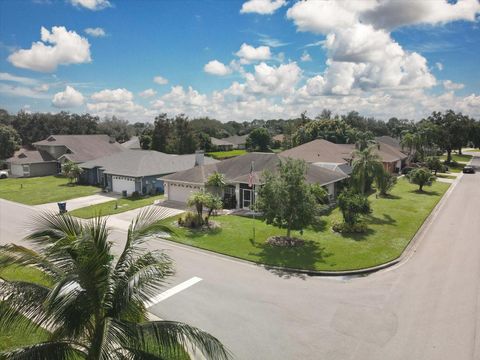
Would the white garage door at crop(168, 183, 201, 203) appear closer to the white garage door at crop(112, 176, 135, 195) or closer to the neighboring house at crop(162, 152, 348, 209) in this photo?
the neighboring house at crop(162, 152, 348, 209)

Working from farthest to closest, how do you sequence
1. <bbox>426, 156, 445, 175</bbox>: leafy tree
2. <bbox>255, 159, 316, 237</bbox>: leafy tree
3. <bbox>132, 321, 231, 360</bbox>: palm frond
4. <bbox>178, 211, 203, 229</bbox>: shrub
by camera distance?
1. <bbox>426, 156, 445, 175</bbox>: leafy tree
2. <bbox>178, 211, 203, 229</bbox>: shrub
3. <bbox>255, 159, 316, 237</bbox>: leafy tree
4. <bbox>132, 321, 231, 360</bbox>: palm frond

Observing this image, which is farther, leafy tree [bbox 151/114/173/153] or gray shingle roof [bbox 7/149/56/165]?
leafy tree [bbox 151/114/173/153]

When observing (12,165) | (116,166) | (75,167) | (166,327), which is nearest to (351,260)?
(166,327)

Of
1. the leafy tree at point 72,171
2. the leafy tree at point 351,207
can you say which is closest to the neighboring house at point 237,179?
the leafy tree at point 351,207

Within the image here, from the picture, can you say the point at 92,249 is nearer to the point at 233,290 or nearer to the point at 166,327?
the point at 166,327

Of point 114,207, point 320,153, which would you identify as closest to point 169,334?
point 114,207

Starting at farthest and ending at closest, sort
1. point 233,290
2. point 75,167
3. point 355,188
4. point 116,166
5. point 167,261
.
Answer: point 75,167 → point 116,166 → point 355,188 → point 233,290 → point 167,261

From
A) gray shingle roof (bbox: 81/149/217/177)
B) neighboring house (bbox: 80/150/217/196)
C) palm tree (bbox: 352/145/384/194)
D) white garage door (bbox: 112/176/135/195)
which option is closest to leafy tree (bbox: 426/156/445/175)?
palm tree (bbox: 352/145/384/194)

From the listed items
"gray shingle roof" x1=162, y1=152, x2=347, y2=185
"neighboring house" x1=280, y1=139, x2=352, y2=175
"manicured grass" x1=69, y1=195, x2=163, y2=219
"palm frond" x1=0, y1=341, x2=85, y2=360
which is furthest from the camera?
"neighboring house" x1=280, y1=139, x2=352, y2=175
